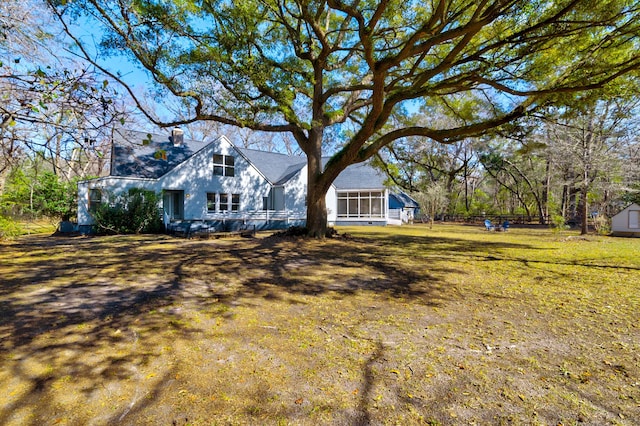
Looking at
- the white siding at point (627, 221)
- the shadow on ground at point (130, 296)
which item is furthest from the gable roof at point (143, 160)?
the white siding at point (627, 221)

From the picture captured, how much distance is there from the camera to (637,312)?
15.3 ft

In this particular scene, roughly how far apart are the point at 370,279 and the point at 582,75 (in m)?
7.62

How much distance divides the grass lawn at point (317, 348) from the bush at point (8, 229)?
7128 millimetres

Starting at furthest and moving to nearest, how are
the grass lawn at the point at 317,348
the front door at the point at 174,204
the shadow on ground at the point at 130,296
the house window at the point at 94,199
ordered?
the front door at the point at 174,204
the house window at the point at 94,199
the shadow on ground at the point at 130,296
the grass lawn at the point at 317,348

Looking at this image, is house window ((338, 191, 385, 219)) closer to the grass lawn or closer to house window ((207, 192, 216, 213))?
house window ((207, 192, 216, 213))

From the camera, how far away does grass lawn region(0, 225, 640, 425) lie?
2.43 m

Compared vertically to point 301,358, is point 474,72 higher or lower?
higher

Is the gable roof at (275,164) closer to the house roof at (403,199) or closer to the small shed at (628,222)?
the house roof at (403,199)

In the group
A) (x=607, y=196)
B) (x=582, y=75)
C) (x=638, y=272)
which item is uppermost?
(x=582, y=75)

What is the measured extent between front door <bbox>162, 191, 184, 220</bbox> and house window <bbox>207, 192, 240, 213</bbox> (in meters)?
1.73

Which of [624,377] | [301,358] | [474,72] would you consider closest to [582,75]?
[474,72]

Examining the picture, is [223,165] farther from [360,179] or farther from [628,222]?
[628,222]

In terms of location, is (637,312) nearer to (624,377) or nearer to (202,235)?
(624,377)

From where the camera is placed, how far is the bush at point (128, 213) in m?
15.6
